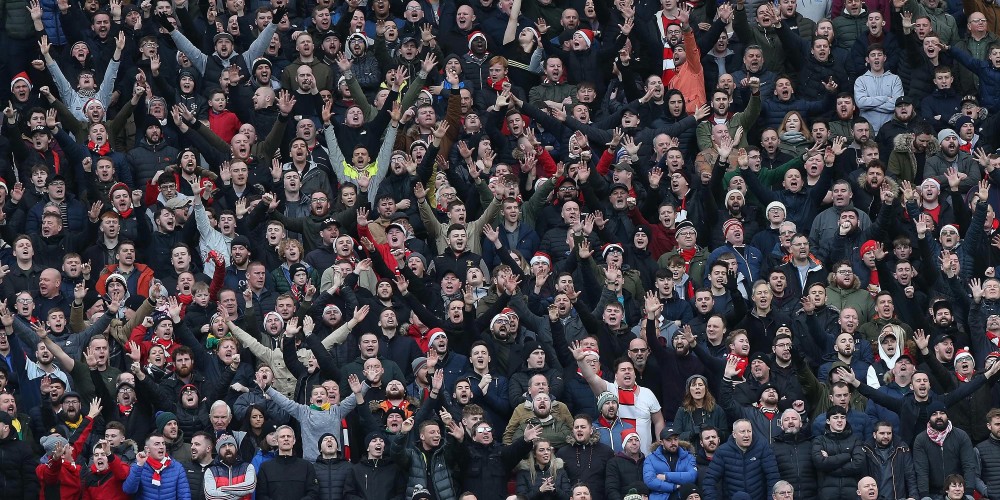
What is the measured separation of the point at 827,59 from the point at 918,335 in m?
5.74

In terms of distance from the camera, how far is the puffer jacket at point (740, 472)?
23.1 meters

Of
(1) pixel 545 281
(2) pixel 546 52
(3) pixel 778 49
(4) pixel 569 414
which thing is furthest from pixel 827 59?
(4) pixel 569 414

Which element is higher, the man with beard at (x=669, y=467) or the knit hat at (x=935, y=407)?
the man with beard at (x=669, y=467)

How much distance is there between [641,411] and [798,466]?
5.28 ft

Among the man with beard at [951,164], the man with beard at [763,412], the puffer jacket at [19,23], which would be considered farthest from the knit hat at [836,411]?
the puffer jacket at [19,23]

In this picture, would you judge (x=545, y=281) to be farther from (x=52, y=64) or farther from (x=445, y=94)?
(x=52, y=64)

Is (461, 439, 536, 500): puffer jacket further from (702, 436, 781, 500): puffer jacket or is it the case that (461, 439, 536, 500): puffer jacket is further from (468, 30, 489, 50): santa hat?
(468, 30, 489, 50): santa hat

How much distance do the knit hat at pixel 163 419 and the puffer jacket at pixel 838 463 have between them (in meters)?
5.92

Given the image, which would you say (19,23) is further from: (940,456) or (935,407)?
(940,456)

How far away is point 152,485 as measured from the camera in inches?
905

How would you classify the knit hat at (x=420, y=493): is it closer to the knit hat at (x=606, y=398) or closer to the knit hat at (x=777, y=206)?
the knit hat at (x=606, y=398)

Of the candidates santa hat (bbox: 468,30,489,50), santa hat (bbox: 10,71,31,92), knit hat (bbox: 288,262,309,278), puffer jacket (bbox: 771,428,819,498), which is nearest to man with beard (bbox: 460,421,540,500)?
puffer jacket (bbox: 771,428,819,498)

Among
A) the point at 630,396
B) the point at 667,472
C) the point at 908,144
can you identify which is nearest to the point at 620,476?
the point at 667,472

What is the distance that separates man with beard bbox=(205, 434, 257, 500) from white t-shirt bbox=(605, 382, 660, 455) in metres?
3.54
